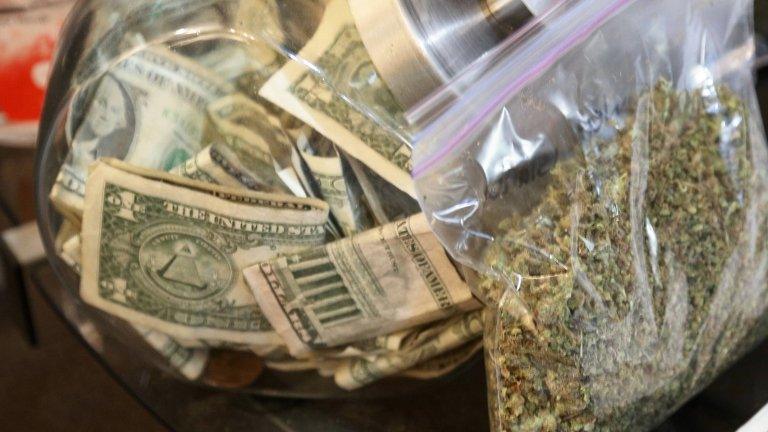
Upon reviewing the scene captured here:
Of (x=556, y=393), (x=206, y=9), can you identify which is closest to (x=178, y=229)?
(x=206, y=9)

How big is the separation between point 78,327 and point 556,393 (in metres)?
0.42

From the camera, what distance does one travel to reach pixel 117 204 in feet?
1.49

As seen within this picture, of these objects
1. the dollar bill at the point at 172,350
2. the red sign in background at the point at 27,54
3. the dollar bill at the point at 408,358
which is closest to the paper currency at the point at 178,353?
the dollar bill at the point at 172,350

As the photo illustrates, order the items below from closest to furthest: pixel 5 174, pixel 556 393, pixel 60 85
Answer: pixel 556 393
pixel 60 85
pixel 5 174

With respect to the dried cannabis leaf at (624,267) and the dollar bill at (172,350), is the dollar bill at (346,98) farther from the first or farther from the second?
the dollar bill at (172,350)

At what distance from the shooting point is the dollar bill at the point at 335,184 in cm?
44

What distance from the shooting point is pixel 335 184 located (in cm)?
44

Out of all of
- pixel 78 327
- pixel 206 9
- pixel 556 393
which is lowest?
pixel 78 327

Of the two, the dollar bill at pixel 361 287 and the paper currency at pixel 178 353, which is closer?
the dollar bill at pixel 361 287

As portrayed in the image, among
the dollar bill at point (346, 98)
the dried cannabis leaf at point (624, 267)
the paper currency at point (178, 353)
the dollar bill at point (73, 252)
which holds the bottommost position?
the paper currency at point (178, 353)

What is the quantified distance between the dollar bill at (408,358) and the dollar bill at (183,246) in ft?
0.20

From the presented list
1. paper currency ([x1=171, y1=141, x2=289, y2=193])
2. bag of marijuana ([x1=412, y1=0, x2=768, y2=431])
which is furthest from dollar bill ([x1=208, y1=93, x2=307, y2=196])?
bag of marijuana ([x1=412, y1=0, x2=768, y2=431])

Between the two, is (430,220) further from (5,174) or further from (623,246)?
(5,174)

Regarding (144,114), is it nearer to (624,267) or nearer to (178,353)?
(178,353)
